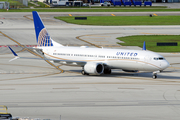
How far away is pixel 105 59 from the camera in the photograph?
178ft

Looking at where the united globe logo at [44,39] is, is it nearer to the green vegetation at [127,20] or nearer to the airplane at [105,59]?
the airplane at [105,59]

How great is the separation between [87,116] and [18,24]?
4032 inches

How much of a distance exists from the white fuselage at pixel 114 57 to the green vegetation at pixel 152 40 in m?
29.7

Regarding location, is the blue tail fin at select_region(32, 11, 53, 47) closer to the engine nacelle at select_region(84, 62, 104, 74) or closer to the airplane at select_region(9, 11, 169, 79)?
the airplane at select_region(9, 11, 169, 79)

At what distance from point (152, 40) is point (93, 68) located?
153 feet

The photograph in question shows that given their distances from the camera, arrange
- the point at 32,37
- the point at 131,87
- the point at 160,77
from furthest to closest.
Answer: the point at 32,37 < the point at 160,77 < the point at 131,87

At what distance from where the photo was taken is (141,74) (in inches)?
2249

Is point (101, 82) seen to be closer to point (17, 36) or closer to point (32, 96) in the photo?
point (32, 96)

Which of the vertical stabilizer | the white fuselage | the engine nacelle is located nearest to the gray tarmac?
the engine nacelle

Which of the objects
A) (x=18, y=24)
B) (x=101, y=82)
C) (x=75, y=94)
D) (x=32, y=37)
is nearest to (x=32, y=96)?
(x=75, y=94)

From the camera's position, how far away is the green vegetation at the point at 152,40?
83.0m

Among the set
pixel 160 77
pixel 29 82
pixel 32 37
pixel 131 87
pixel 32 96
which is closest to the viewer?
pixel 32 96

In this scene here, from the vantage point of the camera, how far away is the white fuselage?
51088mm

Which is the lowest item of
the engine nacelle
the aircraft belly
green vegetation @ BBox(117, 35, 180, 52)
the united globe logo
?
green vegetation @ BBox(117, 35, 180, 52)
